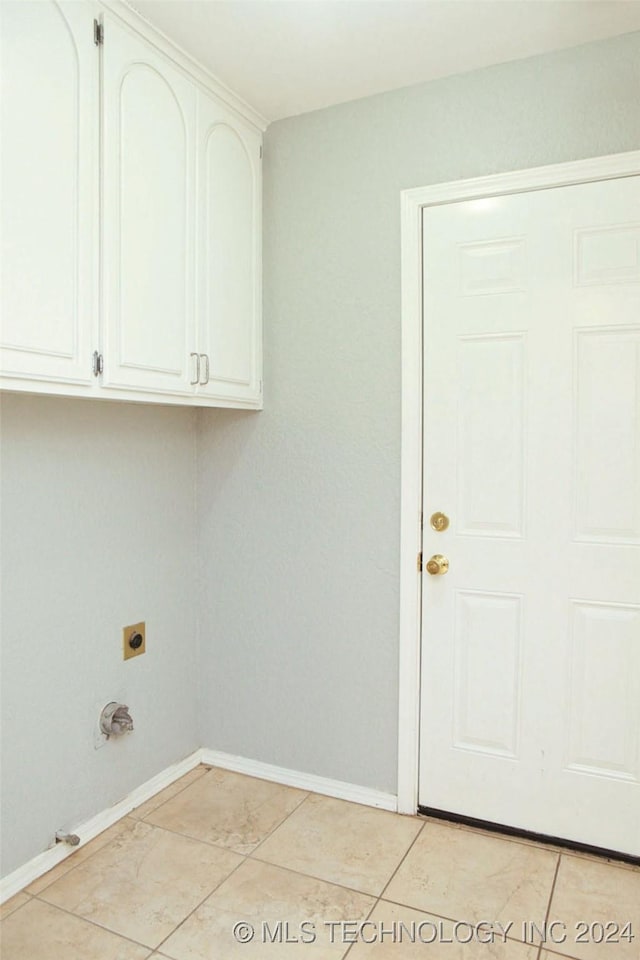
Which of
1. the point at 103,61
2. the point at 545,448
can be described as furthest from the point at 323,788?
the point at 103,61

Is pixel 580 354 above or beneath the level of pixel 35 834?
above

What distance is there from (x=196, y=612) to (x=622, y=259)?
6.28 ft

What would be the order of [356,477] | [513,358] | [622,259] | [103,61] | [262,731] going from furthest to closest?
[262,731]
[356,477]
[513,358]
[622,259]
[103,61]

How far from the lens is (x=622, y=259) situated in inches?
77.7

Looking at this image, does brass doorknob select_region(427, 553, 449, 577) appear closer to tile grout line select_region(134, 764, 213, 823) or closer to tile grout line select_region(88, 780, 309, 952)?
tile grout line select_region(88, 780, 309, 952)

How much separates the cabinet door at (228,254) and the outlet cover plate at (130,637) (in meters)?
0.84

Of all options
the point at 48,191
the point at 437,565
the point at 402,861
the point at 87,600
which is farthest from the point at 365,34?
the point at 402,861

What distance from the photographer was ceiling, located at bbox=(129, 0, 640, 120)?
182 cm

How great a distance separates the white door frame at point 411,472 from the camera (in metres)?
2.23

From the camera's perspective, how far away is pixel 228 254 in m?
2.30

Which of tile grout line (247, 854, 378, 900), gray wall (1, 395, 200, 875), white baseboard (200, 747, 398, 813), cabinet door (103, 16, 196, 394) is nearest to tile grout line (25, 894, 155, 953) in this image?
gray wall (1, 395, 200, 875)

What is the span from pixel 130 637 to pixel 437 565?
42.0 inches

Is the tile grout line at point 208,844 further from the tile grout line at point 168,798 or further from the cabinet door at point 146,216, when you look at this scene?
the cabinet door at point 146,216

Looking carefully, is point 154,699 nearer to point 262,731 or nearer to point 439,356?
point 262,731
